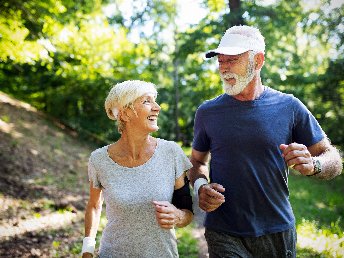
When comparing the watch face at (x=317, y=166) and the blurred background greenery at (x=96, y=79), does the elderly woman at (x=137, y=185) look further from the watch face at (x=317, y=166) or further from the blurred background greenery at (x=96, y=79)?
the blurred background greenery at (x=96, y=79)

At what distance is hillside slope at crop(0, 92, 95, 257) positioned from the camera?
6000 millimetres

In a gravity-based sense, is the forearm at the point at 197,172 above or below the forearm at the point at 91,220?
above

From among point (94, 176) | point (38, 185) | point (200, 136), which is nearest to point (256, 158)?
point (200, 136)

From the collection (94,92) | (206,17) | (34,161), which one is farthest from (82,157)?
(206,17)

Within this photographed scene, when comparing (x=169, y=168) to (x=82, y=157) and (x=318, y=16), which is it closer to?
(x=82, y=157)

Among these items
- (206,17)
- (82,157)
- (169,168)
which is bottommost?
(82,157)

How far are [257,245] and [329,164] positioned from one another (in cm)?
86

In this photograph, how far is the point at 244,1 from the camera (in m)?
12.5

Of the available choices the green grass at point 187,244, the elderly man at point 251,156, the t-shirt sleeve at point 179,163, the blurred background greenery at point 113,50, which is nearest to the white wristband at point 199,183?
the elderly man at point 251,156

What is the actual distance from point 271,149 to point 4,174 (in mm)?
7234

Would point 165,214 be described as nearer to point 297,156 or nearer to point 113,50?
point 297,156

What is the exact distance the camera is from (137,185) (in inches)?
105

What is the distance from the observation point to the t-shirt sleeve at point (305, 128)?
295 centimetres

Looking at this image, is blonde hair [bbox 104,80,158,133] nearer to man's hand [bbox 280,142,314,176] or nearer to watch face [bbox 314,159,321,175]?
man's hand [bbox 280,142,314,176]
